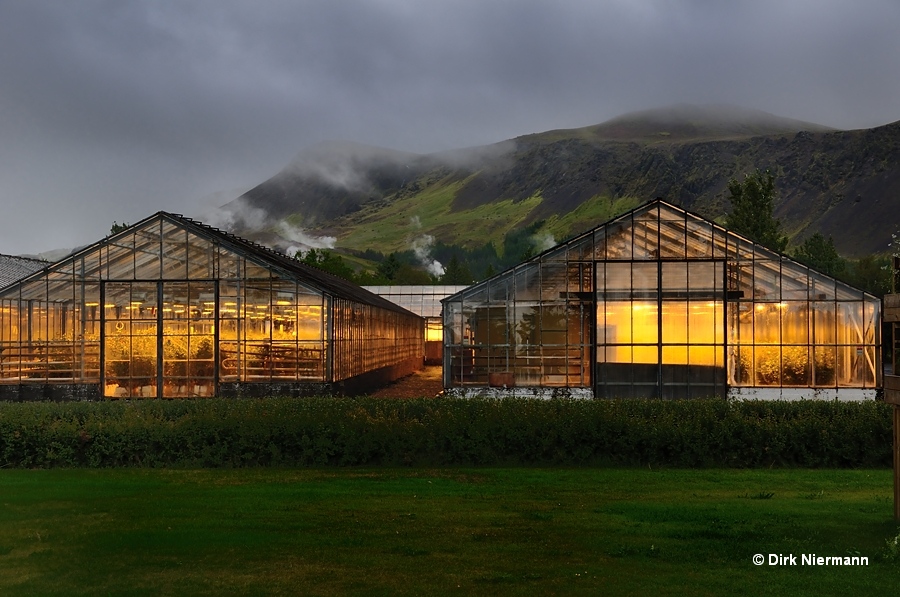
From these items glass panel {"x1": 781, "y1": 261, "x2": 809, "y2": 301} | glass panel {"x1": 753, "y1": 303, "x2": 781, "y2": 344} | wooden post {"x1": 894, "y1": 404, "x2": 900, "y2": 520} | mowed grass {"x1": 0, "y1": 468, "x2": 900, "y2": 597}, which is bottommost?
mowed grass {"x1": 0, "y1": 468, "x2": 900, "y2": 597}

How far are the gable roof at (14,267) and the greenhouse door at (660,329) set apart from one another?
1203 inches

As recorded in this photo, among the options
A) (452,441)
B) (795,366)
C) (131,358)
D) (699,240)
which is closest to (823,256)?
(795,366)

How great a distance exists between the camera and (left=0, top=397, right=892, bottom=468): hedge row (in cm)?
1742

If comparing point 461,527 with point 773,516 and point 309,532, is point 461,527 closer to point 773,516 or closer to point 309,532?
point 309,532

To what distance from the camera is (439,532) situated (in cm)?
1149

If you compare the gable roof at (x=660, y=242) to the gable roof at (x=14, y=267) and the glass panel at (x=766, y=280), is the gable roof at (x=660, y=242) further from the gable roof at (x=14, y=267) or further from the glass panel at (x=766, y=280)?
the gable roof at (x=14, y=267)

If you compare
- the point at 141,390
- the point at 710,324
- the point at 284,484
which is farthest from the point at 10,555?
the point at 710,324

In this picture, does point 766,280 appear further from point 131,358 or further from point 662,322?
point 131,358

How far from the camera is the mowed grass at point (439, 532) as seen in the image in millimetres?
9336

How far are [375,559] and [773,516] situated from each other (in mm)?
5780

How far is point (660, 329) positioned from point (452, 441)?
1279cm

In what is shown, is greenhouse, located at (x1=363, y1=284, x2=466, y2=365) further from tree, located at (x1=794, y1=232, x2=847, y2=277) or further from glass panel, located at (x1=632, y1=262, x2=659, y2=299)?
tree, located at (x1=794, y1=232, x2=847, y2=277)

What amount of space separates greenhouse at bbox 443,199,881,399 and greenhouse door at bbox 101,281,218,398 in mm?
7964

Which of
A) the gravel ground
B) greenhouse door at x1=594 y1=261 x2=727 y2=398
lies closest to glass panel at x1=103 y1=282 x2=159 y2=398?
the gravel ground
